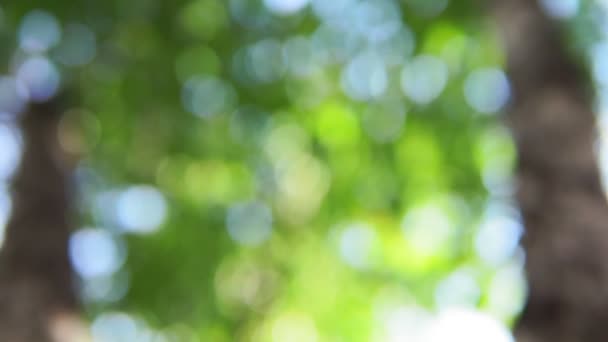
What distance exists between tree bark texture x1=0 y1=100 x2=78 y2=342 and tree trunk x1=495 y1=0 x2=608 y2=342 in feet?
4.10

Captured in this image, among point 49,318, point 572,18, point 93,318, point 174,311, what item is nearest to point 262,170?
point 174,311

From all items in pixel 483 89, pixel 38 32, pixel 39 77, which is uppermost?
pixel 483 89

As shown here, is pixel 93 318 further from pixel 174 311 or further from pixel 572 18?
pixel 572 18

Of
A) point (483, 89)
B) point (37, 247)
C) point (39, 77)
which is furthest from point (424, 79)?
point (37, 247)

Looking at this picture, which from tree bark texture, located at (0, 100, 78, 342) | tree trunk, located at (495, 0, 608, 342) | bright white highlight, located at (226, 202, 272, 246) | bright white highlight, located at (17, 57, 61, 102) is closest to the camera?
tree trunk, located at (495, 0, 608, 342)

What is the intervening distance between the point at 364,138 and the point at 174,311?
3.62ft

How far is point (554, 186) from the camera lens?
1161mm

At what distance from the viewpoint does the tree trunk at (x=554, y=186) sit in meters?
1.01

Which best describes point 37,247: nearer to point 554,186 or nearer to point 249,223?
point 554,186

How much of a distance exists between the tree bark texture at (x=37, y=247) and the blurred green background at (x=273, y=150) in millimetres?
501

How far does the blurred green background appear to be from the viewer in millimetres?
3078

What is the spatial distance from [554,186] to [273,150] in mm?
2450

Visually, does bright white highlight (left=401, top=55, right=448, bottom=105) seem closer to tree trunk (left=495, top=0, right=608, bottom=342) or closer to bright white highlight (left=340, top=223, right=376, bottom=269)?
bright white highlight (left=340, top=223, right=376, bottom=269)

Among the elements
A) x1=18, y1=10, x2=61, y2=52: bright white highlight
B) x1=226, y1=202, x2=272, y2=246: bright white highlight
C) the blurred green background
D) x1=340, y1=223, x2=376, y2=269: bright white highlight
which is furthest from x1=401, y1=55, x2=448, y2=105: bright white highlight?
x1=18, y1=10, x2=61, y2=52: bright white highlight
